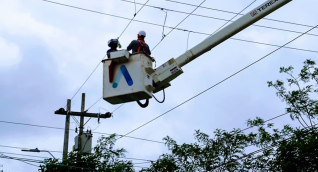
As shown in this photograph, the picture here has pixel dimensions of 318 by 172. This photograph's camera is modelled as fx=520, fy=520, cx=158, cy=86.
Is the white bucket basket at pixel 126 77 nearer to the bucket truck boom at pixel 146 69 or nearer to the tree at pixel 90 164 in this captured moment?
the bucket truck boom at pixel 146 69

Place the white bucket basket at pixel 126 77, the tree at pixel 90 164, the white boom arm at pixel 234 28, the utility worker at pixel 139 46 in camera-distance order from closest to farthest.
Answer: the white boom arm at pixel 234 28 → the white bucket basket at pixel 126 77 → the utility worker at pixel 139 46 → the tree at pixel 90 164

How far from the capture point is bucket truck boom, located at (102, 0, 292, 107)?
8492 mm

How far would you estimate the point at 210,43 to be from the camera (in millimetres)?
8664

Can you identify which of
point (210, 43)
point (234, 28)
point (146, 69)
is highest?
point (234, 28)

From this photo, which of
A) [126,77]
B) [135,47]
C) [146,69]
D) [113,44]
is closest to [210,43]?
[146,69]

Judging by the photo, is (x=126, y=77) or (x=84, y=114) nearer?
(x=126, y=77)

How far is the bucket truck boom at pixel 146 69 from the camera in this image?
8492 mm

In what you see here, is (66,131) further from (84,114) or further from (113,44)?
(113,44)

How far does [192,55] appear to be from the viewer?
8844mm

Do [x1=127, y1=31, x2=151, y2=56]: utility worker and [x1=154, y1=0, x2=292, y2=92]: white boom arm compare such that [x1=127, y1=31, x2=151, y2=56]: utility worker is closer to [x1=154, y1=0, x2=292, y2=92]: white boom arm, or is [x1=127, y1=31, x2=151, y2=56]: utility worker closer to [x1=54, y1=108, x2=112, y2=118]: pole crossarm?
[x1=154, y1=0, x2=292, y2=92]: white boom arm

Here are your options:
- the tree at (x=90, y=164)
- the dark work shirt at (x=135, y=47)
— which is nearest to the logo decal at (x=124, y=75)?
the dark work shirt at (x=135, y=47)

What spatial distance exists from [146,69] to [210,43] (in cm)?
116

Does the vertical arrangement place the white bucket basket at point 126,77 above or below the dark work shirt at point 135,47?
below

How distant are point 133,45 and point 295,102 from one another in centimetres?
894
